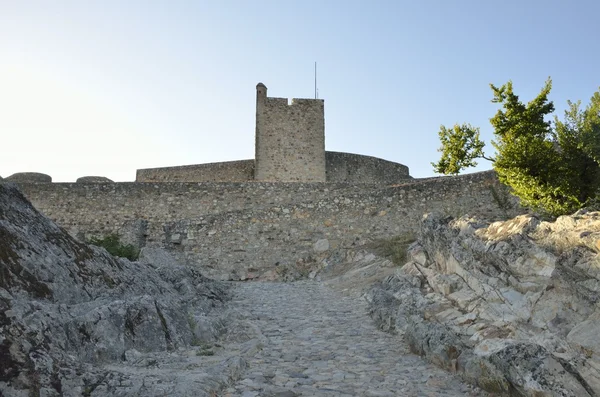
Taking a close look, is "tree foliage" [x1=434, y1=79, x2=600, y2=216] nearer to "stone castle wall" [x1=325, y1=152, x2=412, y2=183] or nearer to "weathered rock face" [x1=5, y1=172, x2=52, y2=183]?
"stone castle wall" [x1=325, y1=152, x2=412, y2=183]

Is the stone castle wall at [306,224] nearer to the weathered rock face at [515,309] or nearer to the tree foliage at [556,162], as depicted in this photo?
the tree foliage at [556,162]

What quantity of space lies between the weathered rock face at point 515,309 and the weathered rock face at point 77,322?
2591mm

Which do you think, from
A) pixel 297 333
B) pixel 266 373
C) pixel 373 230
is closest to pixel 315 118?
pixel 373 230

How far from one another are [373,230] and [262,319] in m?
8.42

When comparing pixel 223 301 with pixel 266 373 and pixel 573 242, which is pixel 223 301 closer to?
pixel 266 373

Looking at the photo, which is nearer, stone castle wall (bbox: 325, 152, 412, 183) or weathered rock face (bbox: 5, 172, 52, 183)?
weathered rock face (bbox: 5, 172, 52, 183)

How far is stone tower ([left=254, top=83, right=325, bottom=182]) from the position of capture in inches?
993

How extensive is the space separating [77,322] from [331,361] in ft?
9.27

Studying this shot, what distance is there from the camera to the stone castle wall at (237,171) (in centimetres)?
2777

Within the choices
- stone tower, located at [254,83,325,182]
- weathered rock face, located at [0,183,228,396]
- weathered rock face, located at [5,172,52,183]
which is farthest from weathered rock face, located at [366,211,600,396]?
weathered rock face, located at [5,172,52,183]

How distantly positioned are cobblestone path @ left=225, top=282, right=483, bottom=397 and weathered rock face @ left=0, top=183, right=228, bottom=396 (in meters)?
0.72

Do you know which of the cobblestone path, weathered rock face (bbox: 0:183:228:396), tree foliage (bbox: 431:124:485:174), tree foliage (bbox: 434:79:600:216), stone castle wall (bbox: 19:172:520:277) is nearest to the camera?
weathered rock face (bbox: 0:183:228:396)

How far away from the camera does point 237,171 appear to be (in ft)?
91.4

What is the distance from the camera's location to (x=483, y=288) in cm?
622
